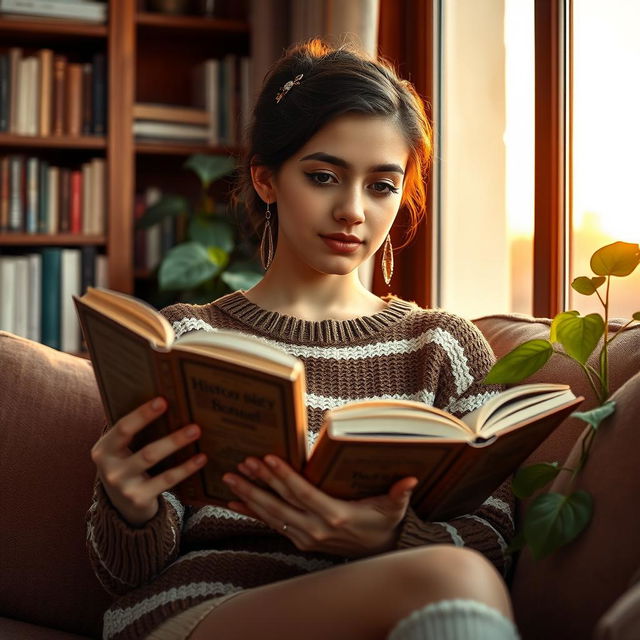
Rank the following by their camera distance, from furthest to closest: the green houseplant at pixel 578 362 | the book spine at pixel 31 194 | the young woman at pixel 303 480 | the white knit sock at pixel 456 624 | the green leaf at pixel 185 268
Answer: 1. the book spine at pixel 31 194
2. the green leaf at pixel 185 268
3. the green houseplant at pixel 578 362
4. the young woman at pixel 303 480
5. the white knit sock at pixel 456 624

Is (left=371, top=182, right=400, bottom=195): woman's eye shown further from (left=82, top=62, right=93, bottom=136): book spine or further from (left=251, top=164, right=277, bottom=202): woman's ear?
(left=82, top=62, right=93, bottom=136): book spine

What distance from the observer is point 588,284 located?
3.86 feet

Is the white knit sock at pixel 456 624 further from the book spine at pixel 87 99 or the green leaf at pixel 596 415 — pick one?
the book spine at pixel 87 99

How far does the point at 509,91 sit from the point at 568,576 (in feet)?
4.88

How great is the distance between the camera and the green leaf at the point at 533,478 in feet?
3.57

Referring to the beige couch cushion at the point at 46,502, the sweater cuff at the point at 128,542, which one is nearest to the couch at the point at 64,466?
the beige couch cushion at the point at 46,502

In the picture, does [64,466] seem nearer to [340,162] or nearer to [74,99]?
[340,162]

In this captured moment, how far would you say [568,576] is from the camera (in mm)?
953

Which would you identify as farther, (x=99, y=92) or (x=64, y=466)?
(x=99, y=92)

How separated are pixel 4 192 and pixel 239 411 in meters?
2.49

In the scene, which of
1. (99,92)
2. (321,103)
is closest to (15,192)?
(99,92)

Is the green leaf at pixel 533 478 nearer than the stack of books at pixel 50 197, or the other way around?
the green leaf at pixel 533 478

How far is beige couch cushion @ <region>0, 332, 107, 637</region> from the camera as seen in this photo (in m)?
1.35

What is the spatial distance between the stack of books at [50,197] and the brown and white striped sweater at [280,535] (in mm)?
1883
